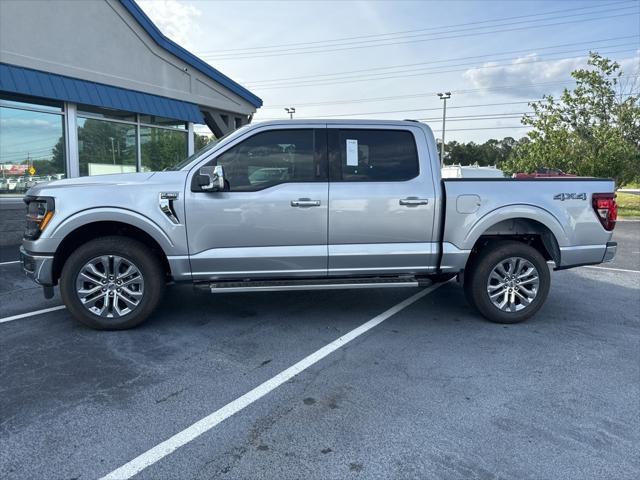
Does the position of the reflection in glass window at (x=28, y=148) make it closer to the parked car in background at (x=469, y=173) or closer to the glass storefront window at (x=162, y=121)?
the glass storefront window at (x=162, y=121)

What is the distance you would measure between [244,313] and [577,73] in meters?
23.9

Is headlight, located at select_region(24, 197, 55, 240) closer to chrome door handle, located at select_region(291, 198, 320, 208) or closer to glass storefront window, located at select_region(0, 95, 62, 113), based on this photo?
chrome door handle, located at select_region(291, 198, 320, 208)

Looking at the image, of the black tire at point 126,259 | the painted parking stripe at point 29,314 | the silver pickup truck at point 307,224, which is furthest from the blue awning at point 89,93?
the black tire at point 126,259

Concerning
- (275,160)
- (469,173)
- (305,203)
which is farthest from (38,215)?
(469,173)

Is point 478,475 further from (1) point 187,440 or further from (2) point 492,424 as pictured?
(1) point 187,440

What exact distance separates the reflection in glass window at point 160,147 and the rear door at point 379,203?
375 inches

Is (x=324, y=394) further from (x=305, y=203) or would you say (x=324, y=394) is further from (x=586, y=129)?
(x=586, y=129)

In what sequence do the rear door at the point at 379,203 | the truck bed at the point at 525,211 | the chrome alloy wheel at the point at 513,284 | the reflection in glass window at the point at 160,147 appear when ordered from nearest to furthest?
the rear door at the point at 379,203 → the truck bed at the point at 525,211 → the chrome alloy wheel at the point at 513,284 → the reflection in glass window at the point at 160,147

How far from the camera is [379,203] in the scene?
4.76 meters

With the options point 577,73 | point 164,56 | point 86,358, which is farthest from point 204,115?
point 577,73

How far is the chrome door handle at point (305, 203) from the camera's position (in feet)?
15.3

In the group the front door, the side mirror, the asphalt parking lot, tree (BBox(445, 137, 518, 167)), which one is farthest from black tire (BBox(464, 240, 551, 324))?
tree (BBox(445, 137, 518, 167))

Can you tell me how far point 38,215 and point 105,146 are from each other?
327 inches

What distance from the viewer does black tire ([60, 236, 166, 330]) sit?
452 cm
